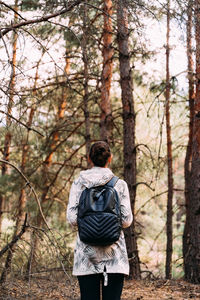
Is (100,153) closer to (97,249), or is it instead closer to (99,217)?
(99,217)

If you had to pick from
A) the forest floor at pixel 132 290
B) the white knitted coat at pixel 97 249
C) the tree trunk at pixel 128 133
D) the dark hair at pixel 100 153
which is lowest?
the forest floor at pixel 132 290

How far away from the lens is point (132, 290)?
563cm

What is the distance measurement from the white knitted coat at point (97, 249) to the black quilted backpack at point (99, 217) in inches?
2.5

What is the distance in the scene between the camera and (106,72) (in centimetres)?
740

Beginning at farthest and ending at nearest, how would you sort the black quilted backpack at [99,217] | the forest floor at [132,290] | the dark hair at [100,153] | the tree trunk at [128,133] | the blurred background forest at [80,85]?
1. the tree trunk at [128,133]
2. the forest floor at [132,290]
3. the blurred background forest at [80,85]
4. the dark hair at [100,153]
5. the black quilted backpack at [99,217]

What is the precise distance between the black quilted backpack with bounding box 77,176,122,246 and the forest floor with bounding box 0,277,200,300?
2.27 m

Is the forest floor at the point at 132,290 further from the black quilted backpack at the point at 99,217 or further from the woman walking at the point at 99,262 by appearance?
the black quilted backpack at the point at 99,217

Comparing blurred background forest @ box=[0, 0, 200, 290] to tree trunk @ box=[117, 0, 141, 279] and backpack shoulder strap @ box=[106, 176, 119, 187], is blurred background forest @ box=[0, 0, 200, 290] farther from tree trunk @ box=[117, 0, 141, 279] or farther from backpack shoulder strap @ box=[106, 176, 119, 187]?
backpack shoulder strap @ box=[106, 176, 119, 187]

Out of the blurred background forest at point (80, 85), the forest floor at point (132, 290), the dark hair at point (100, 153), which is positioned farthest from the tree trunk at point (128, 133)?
the dark hair at point (100, 153)

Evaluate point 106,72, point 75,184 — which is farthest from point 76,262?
point 106,72

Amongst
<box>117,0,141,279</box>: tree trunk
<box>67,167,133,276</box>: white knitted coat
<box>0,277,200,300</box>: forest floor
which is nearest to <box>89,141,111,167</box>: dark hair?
<box>67,167,133,276</box>: white knitted coat

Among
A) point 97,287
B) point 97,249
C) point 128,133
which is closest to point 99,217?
point 97,249

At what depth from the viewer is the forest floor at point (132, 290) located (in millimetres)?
4816

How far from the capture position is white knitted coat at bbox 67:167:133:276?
2.57 meters
